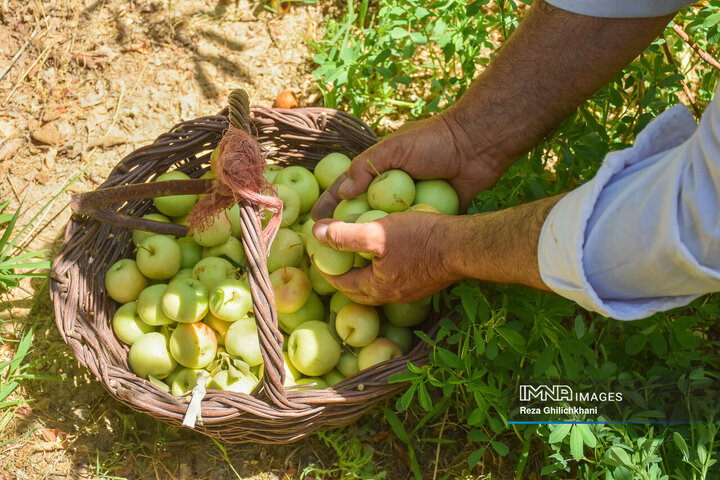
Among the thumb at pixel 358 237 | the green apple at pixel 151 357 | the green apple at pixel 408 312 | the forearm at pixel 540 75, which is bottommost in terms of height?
the green apple at pixel 151 357

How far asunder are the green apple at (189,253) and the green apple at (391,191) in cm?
75

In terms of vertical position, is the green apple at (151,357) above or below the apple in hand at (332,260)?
below

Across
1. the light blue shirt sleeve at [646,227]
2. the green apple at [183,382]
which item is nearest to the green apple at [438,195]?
the light blue shirt sleeve at [646,227]

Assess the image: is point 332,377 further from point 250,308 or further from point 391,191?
point 391,191

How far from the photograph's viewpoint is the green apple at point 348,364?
2.06 metres

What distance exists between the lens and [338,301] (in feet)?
7.03

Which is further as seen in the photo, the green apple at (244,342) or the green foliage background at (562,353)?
the green apple at (244,342)

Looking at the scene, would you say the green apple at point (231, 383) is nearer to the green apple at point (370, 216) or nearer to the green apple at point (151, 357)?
the green apple at point (151, 357)

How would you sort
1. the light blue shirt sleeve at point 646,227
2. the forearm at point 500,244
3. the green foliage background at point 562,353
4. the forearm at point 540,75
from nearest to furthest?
the light blue shirt sleeve at point 646,227 → the forearm at point 500,244 → the green foliage background at point 562,353 → the forearm at point 540,75

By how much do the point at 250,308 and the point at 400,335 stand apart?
527 millimetres

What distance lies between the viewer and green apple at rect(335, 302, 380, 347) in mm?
1990

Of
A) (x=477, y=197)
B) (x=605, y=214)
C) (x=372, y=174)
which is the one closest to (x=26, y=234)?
(x=372, y=174)

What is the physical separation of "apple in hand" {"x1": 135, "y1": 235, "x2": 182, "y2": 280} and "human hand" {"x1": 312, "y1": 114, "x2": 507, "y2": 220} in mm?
643

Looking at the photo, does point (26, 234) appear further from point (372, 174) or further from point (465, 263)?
point (465, 263)
